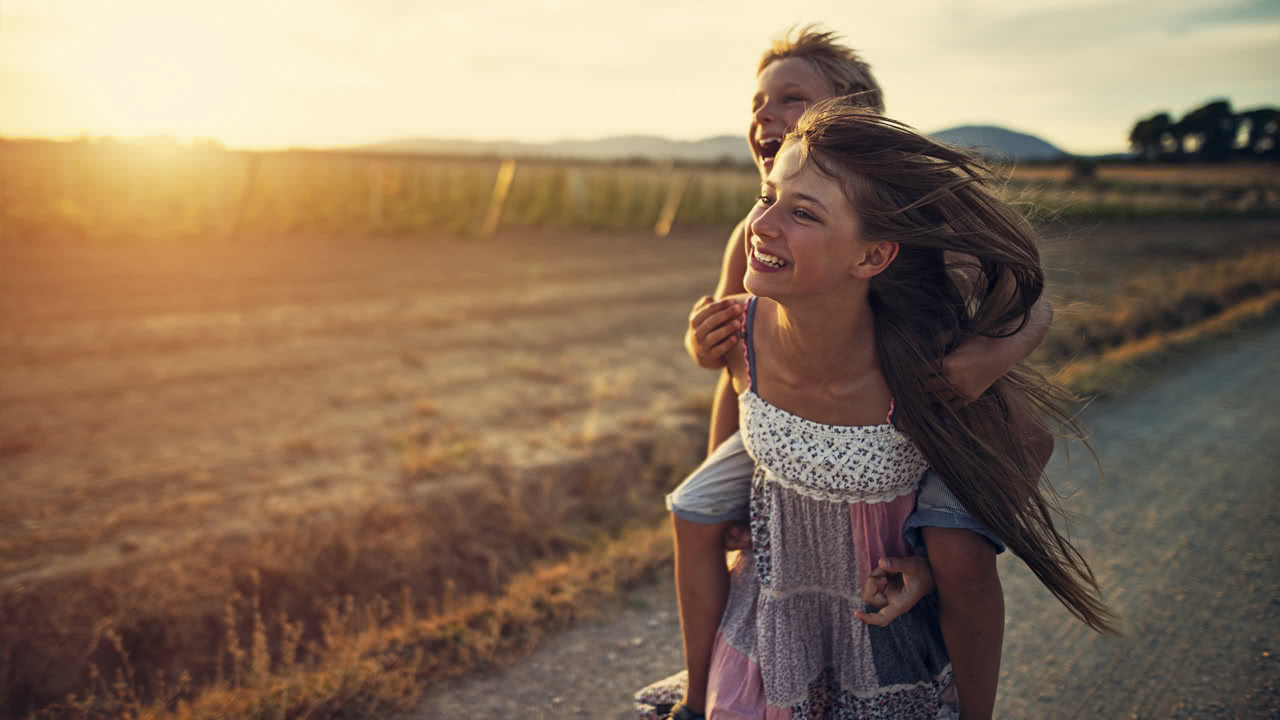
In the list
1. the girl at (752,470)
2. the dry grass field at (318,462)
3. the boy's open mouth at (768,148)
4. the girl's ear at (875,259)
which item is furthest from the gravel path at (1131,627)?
the boy's open mouth at (768,148)

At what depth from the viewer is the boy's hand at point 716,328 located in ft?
6.95

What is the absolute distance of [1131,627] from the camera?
3125mm

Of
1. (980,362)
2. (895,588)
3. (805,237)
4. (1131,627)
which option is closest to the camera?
(805,237)

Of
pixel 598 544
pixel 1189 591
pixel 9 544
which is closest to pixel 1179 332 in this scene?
pixel 1189 591

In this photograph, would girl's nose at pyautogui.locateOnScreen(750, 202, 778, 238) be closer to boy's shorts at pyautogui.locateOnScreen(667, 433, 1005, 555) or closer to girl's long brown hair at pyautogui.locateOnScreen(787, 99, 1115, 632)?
girl's long brown hair at pyautogui.locateOnScreen(787, 99, 1115, 632)

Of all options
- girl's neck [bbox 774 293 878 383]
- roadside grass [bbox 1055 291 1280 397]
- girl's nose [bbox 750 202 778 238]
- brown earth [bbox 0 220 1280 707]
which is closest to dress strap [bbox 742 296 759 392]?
girl's neck [bbox 774 293 878 383]

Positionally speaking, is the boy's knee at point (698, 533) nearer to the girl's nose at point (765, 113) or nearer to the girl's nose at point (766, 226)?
the girl's nose at point (766, 226)

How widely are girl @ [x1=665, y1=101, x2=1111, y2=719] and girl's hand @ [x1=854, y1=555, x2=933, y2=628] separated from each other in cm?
7

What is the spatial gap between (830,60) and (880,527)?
4.39ft

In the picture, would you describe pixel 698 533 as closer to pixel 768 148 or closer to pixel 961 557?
pixel 961 557

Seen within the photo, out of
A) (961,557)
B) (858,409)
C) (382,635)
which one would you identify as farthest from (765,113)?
(382,635)

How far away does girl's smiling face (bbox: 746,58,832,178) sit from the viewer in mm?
2316

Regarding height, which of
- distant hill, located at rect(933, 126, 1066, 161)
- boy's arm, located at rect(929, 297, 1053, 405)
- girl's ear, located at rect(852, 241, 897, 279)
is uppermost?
distant hill, located at rect(933, 126, 1066, 161)

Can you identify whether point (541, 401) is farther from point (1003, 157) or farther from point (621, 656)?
point (1003, 157)
